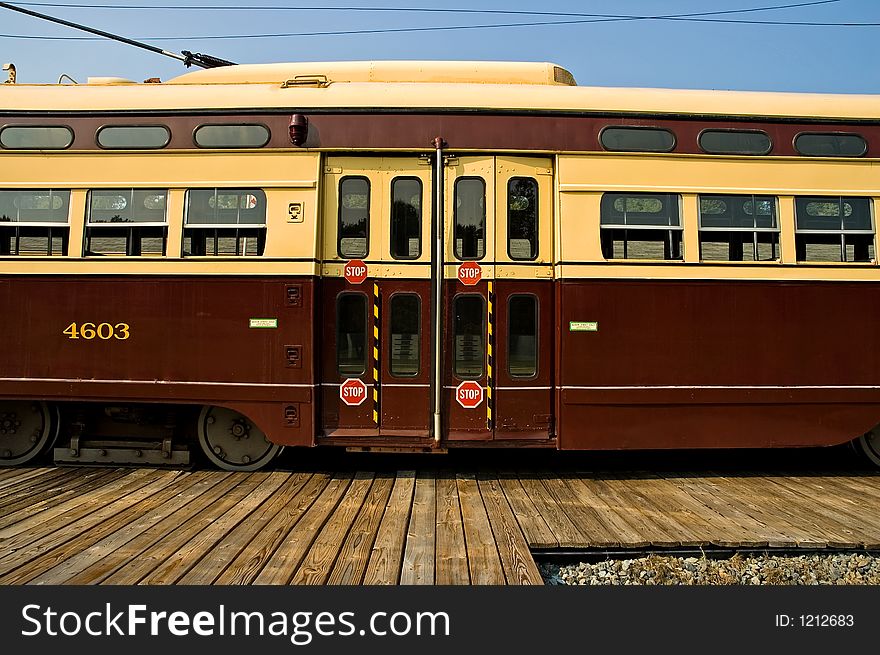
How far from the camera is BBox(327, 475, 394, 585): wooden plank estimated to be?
3600mm

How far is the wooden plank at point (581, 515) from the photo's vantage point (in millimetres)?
4191

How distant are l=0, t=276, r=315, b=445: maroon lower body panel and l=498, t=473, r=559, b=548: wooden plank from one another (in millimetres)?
2041

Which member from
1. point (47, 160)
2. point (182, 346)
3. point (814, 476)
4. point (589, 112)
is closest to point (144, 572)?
point (182, 346)

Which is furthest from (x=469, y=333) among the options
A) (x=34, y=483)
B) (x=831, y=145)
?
(x=34, y=483)

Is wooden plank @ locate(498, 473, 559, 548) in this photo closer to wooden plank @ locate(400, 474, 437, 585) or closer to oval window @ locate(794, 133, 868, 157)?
wooden plank @ locate(400, 474, 437, 585)

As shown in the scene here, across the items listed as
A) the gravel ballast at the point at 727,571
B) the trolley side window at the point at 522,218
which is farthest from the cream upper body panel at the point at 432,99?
the gravel ballast at the point at 727,571

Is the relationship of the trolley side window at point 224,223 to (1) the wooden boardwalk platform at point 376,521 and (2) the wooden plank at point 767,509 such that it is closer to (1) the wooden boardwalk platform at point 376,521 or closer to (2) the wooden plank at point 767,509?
(1) the wooden boardwalk platform at point 376,521

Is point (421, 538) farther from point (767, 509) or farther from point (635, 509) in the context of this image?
point (767, 509)

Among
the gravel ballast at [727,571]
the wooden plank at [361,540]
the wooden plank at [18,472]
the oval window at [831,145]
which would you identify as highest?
the oval window at [831,145]

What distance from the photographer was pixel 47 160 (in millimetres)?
5836

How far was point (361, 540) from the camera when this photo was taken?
13.7 feet

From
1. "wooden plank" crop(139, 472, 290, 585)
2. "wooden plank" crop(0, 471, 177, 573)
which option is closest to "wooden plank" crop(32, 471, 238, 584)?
"wooden plank" crop(139, 472, 290, 585)

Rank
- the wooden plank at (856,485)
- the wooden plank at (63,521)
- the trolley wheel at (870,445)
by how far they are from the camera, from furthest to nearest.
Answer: the trolley wheel at (870,445)
the wooden plank at (856,485)
the wooden plank at (63,521)

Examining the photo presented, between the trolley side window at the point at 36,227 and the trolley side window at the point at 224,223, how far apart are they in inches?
51.5
